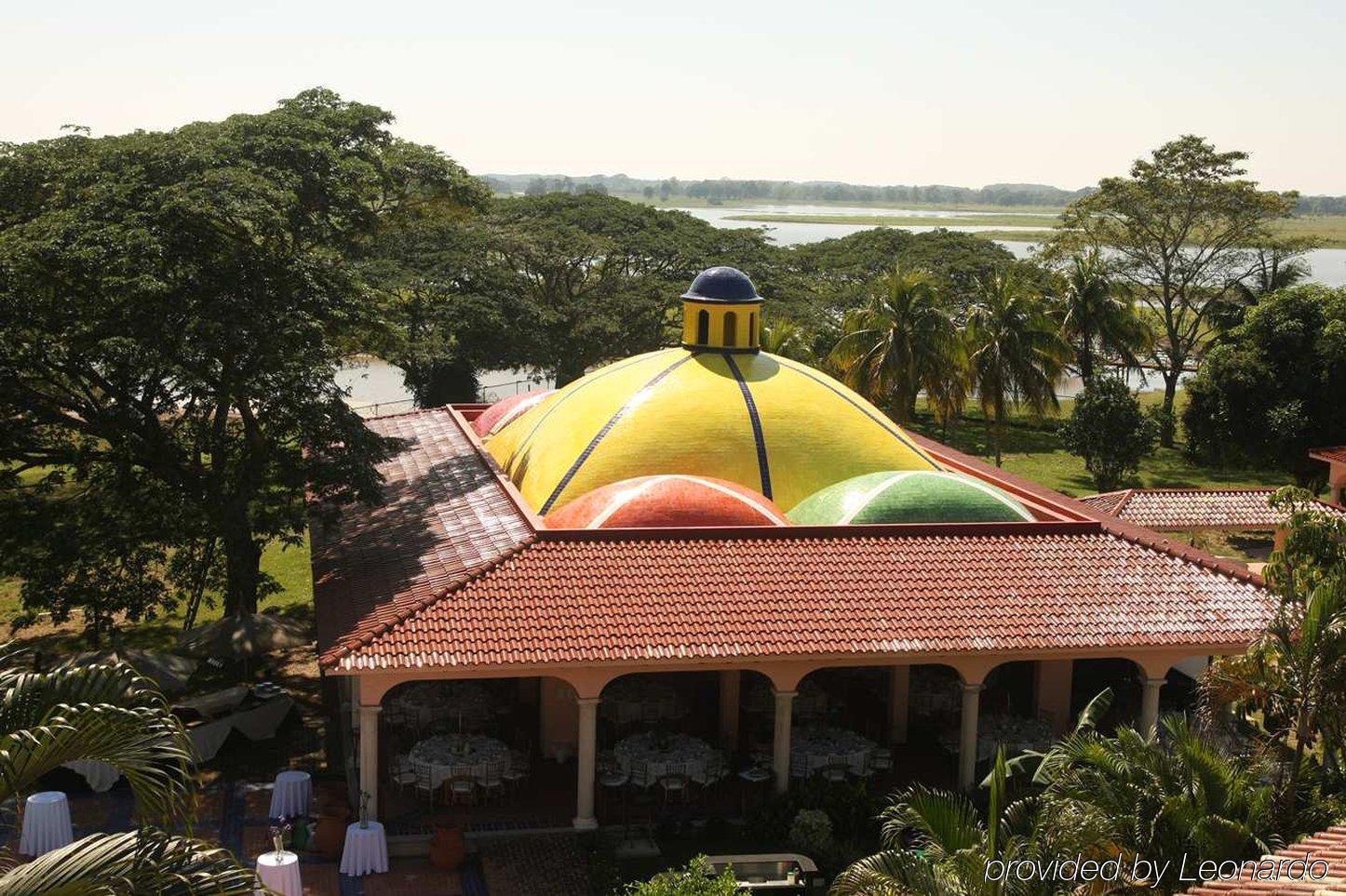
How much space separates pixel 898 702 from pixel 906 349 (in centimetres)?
1960

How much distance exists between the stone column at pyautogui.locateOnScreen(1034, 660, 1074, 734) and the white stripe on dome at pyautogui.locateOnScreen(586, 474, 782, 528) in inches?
223

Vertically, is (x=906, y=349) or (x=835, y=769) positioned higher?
(x=906, y=349)

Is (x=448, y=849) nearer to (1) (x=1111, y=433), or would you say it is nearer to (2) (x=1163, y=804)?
(2) (x=1163, y=804)

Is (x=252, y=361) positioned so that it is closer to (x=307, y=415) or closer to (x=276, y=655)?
(x=307, y=415)

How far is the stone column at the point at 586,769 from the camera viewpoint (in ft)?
67.2

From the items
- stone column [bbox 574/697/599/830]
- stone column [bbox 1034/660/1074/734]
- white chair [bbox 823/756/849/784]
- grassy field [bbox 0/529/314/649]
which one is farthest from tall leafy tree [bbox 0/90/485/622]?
stone column [bbox 1034/660/1074/734]

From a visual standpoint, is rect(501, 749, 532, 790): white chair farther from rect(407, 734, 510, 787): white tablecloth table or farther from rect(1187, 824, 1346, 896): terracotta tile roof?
rect(1187, 824, 1346, 896): terracotta tile roof

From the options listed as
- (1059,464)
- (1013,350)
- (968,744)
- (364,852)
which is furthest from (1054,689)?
(1059,464)

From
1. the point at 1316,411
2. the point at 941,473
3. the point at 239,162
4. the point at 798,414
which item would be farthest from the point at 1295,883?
the point at 1316,411

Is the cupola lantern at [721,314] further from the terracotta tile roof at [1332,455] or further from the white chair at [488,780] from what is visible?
the terracotta tile roof at [1332,455]

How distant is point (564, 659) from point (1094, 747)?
791 centimetres

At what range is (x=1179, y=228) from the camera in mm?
65375

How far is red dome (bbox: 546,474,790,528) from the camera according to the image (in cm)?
2339

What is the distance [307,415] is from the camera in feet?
81.3
